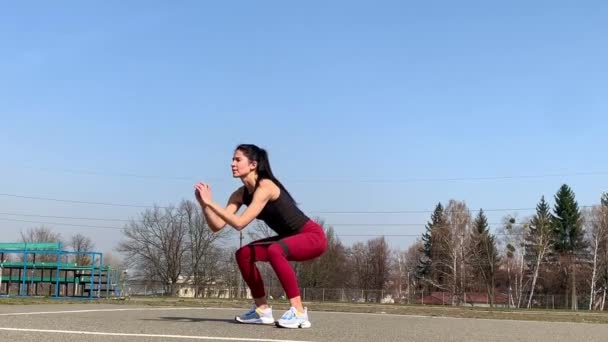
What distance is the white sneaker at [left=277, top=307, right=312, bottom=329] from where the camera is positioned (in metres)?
4.55

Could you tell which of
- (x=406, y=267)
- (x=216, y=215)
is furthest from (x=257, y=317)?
(x=406, y=267)

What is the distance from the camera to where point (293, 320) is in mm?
4602

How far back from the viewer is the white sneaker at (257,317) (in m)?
5.09

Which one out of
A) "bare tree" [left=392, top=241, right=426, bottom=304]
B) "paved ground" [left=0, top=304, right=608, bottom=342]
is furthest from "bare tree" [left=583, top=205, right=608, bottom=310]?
"paved ground" [left=0, top=304, right=608, bottom=342]

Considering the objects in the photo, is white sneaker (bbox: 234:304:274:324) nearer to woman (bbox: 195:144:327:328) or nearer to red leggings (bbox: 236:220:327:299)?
woman (bbox: 195:144:327:328)

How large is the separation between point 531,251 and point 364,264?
3120cm

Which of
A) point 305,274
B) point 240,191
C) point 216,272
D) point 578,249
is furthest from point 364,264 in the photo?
point 240,191

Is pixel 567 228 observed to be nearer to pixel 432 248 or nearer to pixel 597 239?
pixel 597 239

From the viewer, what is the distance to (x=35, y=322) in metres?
4.61

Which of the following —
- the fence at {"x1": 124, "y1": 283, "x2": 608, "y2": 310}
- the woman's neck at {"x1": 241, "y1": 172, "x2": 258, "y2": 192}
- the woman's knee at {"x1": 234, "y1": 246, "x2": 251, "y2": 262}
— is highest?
the woman's neck at {"x1": 241, "y1": 172, "x2": 258, "y2": 192}

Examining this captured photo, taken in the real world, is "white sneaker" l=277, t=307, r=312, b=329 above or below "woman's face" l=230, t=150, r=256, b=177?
below

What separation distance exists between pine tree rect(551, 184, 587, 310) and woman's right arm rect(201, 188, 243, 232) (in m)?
74.9

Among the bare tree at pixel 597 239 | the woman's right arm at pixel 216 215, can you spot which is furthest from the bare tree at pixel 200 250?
the woman's right arm at pixel 216 215

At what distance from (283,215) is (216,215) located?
0.60 metres
